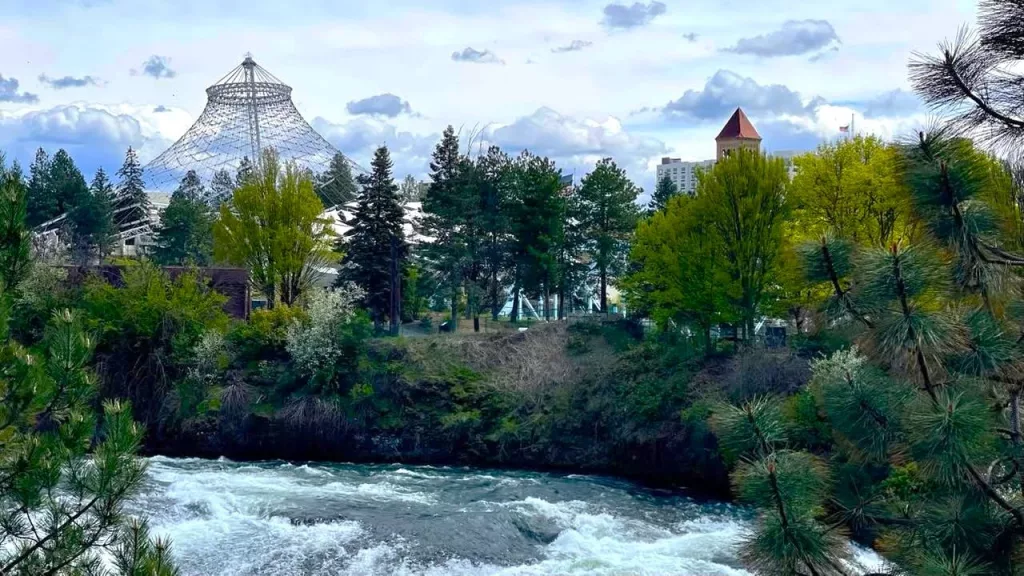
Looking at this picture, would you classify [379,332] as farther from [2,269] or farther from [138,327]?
[2,269]

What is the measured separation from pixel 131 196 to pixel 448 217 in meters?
37.9

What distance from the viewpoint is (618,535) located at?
69.4 ft

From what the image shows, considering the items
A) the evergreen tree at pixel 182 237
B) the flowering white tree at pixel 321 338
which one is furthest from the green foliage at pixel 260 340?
the evergreen tree at pixel 182 237

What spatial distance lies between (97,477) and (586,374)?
1052 inches

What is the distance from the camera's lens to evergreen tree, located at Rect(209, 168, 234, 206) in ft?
239

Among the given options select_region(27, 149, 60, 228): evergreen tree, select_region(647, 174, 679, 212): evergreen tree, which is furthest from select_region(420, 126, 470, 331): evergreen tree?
select_region(27, 149, 60, 228): evergreen tree

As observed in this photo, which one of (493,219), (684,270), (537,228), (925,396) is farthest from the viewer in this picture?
(493,219)

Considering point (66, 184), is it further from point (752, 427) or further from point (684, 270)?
point (752, 427)

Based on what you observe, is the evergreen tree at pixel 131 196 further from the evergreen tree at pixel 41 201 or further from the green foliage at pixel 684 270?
the green foliage at pixel 684 270

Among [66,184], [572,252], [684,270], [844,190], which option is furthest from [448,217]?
[66,184]

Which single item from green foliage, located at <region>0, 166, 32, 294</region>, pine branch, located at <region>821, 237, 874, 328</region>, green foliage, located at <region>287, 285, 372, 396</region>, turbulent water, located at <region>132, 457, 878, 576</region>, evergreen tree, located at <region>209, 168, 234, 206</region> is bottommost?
turbulent water, located at <region>132, 457, 878, 576</region>

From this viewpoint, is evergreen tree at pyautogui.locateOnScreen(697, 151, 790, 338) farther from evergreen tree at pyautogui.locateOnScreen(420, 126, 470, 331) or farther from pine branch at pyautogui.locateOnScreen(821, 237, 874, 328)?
pine branch at pyautogui.locateOnScreen(821, 237, 874, 328)

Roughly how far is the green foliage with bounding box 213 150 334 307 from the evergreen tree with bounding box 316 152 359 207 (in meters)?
31.0

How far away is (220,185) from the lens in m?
76.6
